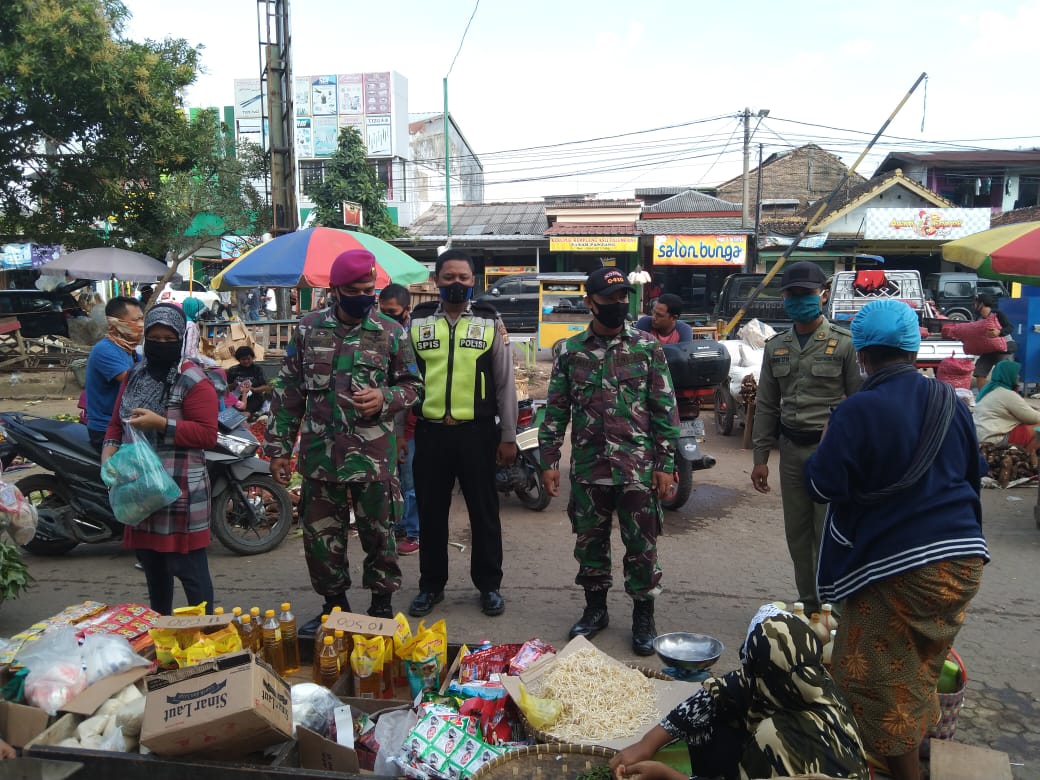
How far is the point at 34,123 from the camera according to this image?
10.7 m

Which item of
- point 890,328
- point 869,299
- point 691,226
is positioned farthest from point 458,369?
point 691,226

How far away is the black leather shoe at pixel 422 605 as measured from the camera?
4.43 meters

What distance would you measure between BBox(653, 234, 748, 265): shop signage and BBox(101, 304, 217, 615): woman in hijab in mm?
22970

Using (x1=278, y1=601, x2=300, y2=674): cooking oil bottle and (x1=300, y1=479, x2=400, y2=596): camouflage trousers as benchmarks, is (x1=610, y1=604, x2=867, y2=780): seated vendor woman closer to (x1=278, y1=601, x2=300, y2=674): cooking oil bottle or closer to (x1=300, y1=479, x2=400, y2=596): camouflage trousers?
(x1=278, y1=601, x2=300, y2=674): cooking oil bottle

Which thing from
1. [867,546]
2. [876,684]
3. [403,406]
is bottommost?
[876,684]

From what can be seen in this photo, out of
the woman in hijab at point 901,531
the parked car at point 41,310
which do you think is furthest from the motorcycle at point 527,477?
the parked car at point 41,310

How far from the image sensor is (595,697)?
312cm

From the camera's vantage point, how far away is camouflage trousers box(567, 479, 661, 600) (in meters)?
3.93

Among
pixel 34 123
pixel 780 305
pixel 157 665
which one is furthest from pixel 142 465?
pixel 780 305

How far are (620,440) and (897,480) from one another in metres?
1.59

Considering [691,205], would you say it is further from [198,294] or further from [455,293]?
[455,293]

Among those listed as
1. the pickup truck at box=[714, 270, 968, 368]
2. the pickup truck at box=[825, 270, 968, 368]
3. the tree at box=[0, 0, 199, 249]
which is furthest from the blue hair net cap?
the tree at box=[0, 0, 199, 249]

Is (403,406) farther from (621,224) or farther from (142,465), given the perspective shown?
(621,224)

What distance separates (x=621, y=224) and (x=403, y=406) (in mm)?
23119
